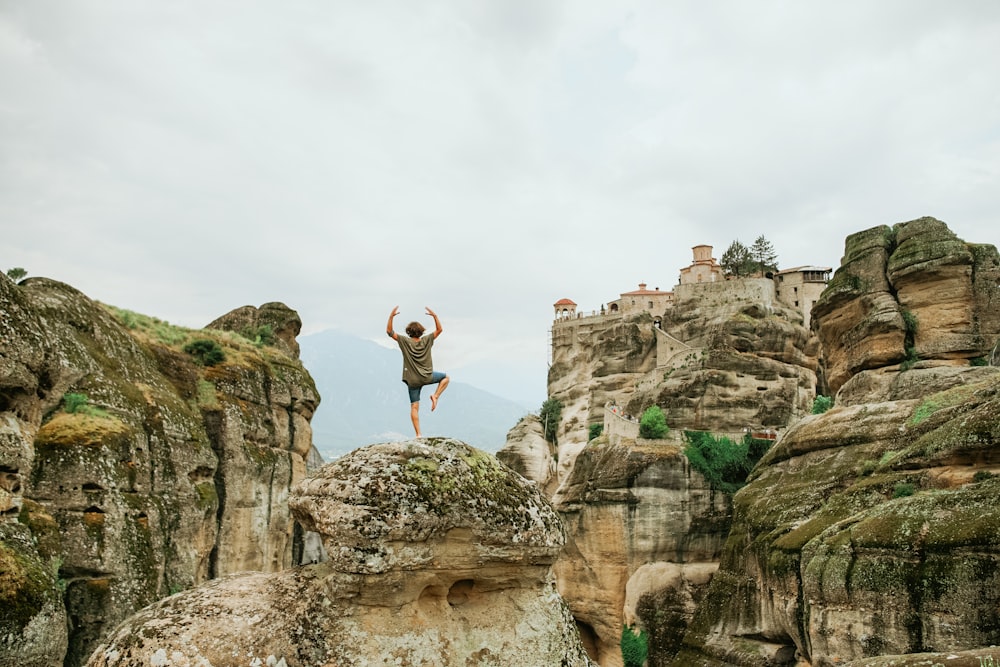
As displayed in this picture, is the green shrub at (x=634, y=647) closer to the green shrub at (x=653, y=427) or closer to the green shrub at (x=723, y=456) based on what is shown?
the green shrub at (x=723, y=456)

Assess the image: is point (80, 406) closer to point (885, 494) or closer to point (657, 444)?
point (885, 494)

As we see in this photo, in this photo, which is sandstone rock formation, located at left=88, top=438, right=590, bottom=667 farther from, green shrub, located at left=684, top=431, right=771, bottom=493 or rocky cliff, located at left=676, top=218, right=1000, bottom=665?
green shrub, located at left=684, top=431, right=771, bottom=493

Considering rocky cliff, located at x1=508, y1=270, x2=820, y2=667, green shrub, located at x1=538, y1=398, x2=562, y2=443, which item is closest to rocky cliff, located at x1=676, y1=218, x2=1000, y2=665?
rocky cliff, located at x1=508, y1=270, x2=820, y2=667

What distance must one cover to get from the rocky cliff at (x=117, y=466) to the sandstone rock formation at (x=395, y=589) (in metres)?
7.35

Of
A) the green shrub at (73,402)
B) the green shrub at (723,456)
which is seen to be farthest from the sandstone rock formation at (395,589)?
the green shrub at (723,456)

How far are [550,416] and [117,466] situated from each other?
53.5 meters

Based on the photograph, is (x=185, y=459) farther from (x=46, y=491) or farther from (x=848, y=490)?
(x=848, y=490)

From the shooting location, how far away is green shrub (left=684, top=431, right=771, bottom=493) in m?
45.2

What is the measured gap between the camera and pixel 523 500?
8.27 meters

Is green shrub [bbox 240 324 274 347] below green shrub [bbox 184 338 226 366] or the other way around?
the other way around

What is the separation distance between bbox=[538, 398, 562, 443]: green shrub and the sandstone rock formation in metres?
59.8

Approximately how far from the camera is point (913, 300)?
111 feet

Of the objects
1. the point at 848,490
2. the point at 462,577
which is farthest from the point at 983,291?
the point at 462,577

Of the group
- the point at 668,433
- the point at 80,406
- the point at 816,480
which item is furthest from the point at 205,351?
the point at 668,433
